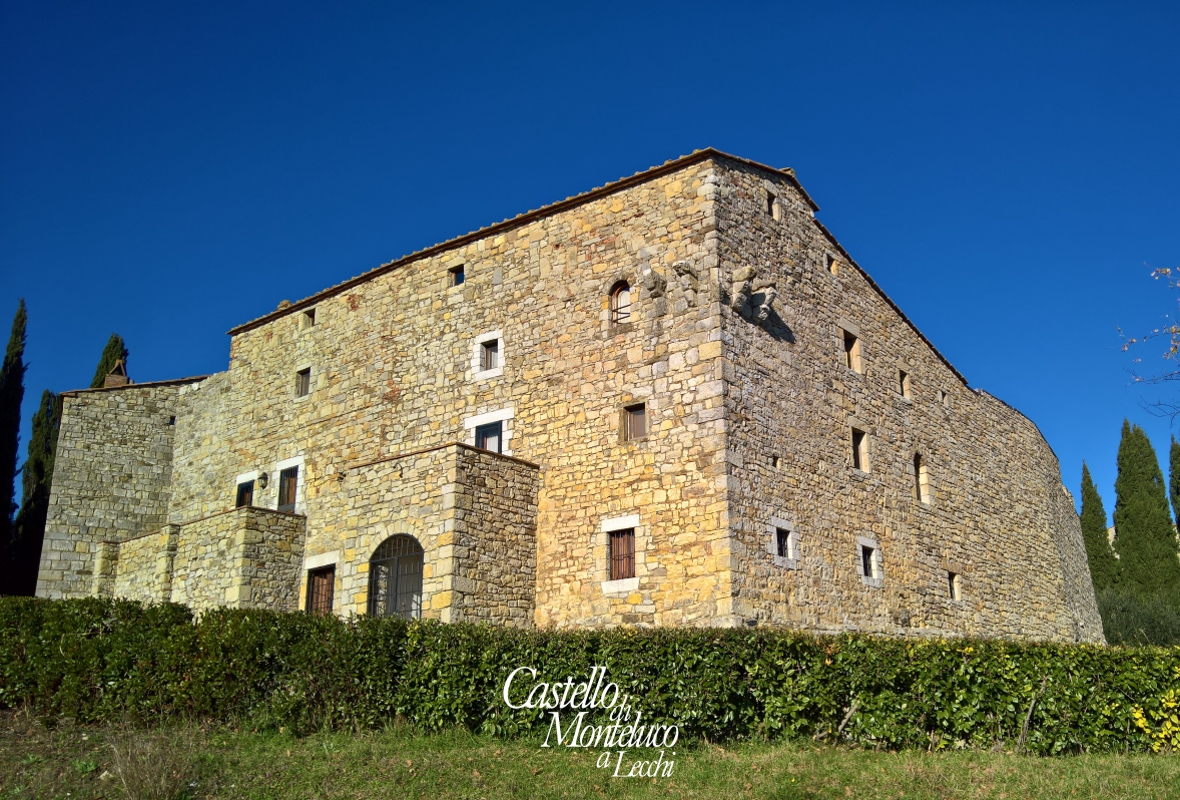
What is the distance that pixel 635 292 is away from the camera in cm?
1905

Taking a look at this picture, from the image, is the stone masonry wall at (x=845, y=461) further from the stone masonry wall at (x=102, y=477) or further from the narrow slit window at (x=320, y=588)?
the stone masonry wall at (x=102, y=477)

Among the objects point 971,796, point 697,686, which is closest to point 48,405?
point 697,686

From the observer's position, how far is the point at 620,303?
63.6 feet

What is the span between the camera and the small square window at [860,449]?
20.7m

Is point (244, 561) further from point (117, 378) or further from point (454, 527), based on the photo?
point (117, 378)

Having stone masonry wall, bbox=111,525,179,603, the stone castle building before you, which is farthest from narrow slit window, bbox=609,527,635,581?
stone masonry wall, bbox=111,525,179,603

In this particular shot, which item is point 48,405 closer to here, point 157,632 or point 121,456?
point 121,456

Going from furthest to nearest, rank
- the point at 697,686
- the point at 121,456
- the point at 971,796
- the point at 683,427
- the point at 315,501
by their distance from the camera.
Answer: the point at 121,456 → the point at 315,501 → the point at 683,427 → the point at 697,686 → the point at 971,796

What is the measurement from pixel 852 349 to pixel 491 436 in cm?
834

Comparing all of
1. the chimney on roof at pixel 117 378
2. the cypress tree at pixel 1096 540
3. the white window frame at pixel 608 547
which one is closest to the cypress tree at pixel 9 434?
the chimney on roof at pixel 117 378

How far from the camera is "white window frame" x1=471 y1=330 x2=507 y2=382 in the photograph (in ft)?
67.9

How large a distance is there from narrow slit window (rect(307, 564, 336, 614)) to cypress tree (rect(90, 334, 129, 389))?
18238mm

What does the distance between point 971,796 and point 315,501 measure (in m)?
16.3

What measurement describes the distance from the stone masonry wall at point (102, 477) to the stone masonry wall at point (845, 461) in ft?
59.6
